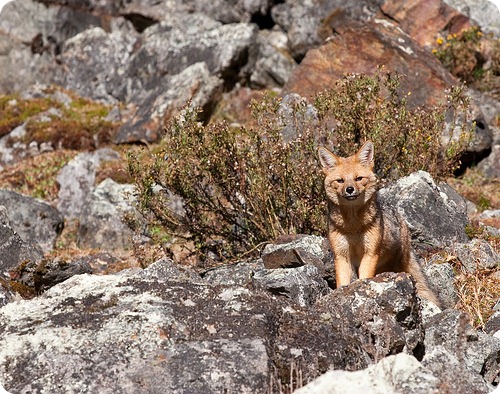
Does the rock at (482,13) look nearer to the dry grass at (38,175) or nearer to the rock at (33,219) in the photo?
the dry grass at (38,175)

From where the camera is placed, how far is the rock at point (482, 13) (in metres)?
19.7

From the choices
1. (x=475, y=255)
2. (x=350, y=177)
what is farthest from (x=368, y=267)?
(x=475, y=255)

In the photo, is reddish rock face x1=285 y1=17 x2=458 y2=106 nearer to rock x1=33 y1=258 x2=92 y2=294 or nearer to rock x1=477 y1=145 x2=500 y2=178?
rock x1=477 y1=145 x2=500 y2=178

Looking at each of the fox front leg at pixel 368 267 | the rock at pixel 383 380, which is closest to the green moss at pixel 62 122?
the fox front leg at pixel 368 267

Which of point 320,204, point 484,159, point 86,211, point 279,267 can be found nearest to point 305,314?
point 279,267

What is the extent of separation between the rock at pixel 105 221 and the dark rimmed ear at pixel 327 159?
17.4 ft

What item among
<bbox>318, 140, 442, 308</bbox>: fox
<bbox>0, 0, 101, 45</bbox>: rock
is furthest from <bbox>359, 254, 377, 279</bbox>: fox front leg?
<bbox>0, 0, 101, 45</bbox>: rock

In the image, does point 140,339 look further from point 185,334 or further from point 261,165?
point 261,165

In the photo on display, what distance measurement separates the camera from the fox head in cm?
778

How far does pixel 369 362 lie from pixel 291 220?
14.5 ft

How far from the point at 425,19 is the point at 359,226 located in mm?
12394

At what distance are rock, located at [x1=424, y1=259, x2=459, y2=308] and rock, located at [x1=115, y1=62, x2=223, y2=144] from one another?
926 cm

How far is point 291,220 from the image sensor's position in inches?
394

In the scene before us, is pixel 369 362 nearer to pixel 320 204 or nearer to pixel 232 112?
pixel 320 204
